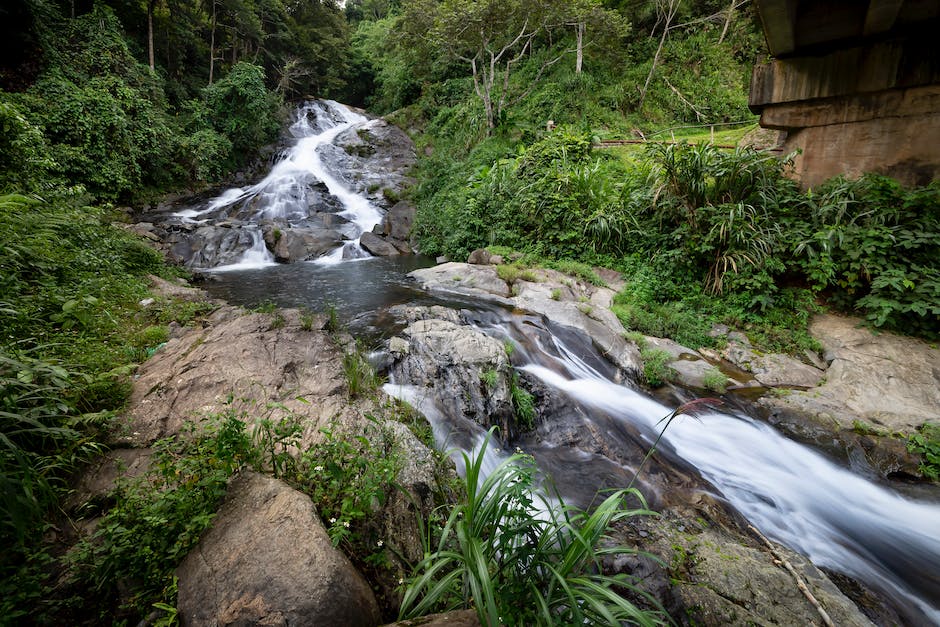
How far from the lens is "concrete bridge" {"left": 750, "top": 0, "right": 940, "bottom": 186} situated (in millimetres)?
5410

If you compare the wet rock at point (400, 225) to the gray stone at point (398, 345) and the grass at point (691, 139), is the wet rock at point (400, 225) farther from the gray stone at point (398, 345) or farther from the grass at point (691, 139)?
the gray stone at point (398, 345)

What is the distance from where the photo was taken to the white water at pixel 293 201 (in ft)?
41.6

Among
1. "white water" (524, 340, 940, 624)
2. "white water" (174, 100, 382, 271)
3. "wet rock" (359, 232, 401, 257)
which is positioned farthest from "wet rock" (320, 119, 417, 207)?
"white water" (524, 340, 940, 624)

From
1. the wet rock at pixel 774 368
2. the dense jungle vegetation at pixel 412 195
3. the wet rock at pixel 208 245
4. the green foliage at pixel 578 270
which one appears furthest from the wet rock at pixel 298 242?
the wet rock at pixel 774 368

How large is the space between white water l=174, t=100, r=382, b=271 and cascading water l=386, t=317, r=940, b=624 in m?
9.95

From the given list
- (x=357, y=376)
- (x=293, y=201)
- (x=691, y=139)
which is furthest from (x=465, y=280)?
(x=691, y=139)

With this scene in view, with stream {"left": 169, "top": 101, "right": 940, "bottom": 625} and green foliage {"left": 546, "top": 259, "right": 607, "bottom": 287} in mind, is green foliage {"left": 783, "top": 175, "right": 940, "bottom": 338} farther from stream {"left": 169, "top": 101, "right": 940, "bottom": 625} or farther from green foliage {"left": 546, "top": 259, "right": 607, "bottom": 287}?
green foliage {"left": 546, "top": 259, "right": 607, "bottom": 287}

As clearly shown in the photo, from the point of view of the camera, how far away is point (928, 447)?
4.16 m

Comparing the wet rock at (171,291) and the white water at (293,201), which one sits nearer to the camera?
the wet rock at (171,291)

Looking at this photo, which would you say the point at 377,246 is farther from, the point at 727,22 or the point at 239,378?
the point at 727,22

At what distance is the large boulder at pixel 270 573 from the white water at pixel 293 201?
1122 centimetres

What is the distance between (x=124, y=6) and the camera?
14805 millimetres

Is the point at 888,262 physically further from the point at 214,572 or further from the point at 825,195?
the point at 214,572

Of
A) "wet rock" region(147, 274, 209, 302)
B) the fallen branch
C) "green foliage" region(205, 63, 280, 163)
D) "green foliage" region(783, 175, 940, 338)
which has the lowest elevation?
"wet rock" region(147, 274, 209, 302)
